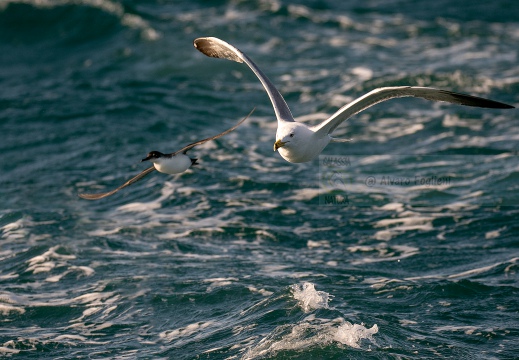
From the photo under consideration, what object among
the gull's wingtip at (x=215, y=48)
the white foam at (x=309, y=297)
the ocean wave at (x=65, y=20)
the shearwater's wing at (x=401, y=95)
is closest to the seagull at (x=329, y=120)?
the shearwater's wing at (x=401, y=95)

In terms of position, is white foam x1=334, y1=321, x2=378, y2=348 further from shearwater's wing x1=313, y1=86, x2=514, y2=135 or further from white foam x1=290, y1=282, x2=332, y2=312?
shearwater's wing x1=313, y1=86, x2=514, y2=135

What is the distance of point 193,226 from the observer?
16781 millimetres

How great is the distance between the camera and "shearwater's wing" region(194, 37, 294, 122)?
38.8 ft

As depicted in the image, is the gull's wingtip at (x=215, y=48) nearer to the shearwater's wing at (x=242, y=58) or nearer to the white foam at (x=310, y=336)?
the shearwater's wing at (x=242, y=58)

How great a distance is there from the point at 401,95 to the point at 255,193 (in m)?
8.04

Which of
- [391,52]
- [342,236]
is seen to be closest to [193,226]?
[342,236]

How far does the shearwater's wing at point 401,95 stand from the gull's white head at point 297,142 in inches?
6.4

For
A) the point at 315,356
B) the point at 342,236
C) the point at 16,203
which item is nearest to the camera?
the point at 315,356

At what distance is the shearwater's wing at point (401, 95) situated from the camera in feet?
34.2

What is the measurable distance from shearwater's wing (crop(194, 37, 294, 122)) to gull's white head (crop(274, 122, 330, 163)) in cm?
65

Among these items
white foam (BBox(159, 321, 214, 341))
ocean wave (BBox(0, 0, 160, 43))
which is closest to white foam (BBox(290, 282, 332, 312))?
white foam (BBox(159, 321, 214, 341))

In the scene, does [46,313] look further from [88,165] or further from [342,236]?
[88,165]

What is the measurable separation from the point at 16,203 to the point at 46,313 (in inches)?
202

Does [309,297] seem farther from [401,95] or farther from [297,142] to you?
[401,95]
